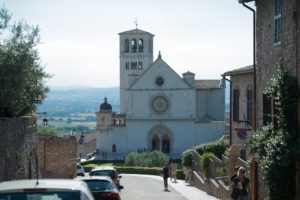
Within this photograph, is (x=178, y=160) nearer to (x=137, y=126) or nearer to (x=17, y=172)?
(x=137, y=126)

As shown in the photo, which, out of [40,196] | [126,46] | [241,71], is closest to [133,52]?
[126,46]

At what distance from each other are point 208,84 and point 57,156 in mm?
66297

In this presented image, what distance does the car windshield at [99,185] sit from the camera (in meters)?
18.5

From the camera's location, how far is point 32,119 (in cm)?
2747

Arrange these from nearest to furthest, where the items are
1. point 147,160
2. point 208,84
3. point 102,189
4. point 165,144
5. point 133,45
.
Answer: point 102,189
point 147,160
point 165,144
point 208,84
point 133,45

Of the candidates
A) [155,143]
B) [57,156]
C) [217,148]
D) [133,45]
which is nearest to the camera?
[57,156]

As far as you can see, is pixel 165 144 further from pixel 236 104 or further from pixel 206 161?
pixel 206 161

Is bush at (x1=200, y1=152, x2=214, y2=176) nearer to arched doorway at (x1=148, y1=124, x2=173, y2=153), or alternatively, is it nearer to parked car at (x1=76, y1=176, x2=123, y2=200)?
parked car at (x1=76, y1=176, x2=123, y2=200)

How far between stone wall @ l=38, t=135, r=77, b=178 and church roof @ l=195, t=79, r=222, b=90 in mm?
62645

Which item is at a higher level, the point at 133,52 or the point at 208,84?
the point at 133,52

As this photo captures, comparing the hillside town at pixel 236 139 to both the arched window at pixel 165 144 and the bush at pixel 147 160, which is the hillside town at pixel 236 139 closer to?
the bush at pixel 147 160

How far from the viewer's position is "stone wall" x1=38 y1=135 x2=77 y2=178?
35531mm

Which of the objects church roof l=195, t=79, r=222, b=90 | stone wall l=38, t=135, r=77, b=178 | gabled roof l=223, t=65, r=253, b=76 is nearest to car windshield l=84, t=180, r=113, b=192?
stone wall l=38, t=135, r=77, b=178

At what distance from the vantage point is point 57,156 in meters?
36.3
